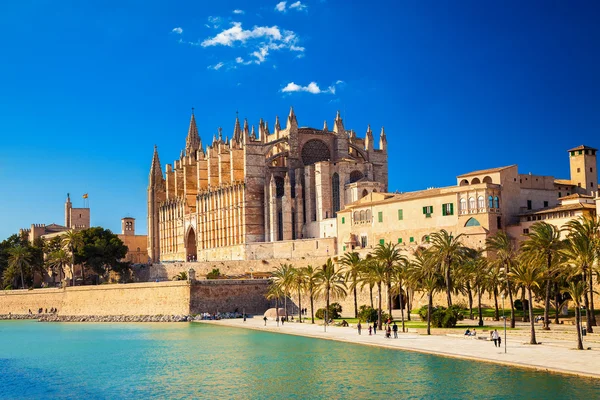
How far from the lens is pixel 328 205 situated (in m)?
72.2

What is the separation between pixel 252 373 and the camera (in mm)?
32656

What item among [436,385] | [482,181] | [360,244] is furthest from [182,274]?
[436,385]

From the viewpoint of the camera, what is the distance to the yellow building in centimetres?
5034

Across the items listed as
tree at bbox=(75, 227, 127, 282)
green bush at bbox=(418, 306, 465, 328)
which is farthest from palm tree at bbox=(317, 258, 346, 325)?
tree at bbox=(75, 227, 127, 282)

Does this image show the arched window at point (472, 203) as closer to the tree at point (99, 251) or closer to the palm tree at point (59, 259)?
the tree at point (99, 251)

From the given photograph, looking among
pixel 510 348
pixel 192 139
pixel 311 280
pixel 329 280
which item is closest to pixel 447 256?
pixel 329 280

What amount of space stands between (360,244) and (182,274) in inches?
758

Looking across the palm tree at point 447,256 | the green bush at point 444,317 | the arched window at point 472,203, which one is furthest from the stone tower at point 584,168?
the green bush at point 444,317

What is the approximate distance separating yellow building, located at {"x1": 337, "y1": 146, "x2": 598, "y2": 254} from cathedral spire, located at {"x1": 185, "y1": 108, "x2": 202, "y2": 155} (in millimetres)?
45913

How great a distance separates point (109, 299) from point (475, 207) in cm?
3226

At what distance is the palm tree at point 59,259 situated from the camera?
7762 cm

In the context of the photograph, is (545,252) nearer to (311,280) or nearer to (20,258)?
(311,280)

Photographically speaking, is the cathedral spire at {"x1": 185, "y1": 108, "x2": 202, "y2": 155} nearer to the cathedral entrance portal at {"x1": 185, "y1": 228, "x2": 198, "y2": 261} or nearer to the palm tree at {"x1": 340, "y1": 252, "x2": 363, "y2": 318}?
the cathedral entrance portal at {"x1": 185, "y1": 228, "x2": 198, "y2": 261}

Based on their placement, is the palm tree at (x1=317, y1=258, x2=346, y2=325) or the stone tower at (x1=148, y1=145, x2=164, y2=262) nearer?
the palm tree at (x1=317, y1=258, x2=346, y2=325)
